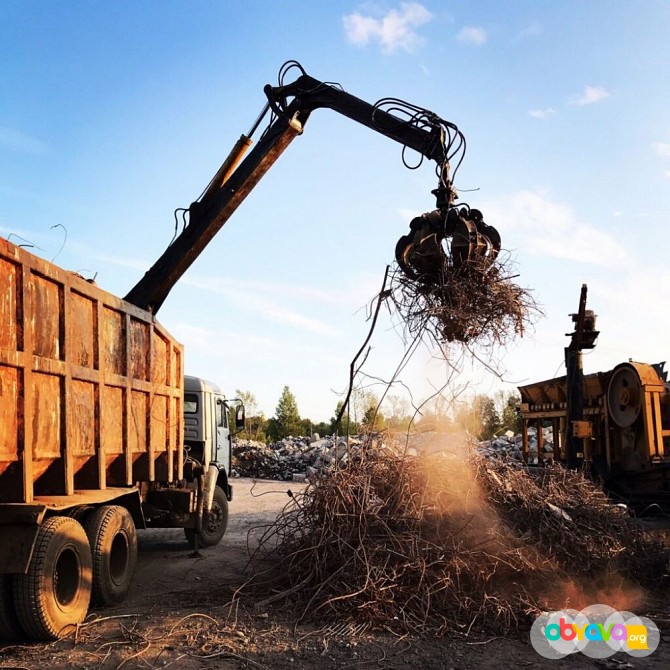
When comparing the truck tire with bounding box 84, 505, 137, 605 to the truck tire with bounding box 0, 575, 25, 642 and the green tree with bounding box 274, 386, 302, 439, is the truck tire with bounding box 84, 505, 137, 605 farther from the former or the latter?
the green tree with bounding box 274, 386, 302, 439

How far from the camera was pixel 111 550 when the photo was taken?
6559 mm

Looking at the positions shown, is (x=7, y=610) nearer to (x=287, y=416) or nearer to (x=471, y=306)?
(x=471, y=306)

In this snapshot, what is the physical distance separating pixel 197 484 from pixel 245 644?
442 cm

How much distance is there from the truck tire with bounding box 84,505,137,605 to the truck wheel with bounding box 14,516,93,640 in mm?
280

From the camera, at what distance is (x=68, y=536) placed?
5391 mm

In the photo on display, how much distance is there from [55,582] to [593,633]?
14.7ft

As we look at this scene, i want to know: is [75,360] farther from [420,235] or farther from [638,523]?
[638,523]

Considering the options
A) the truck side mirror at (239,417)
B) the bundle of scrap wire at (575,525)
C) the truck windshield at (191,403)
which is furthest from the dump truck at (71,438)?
the bundle of scrap wire at (575,525)

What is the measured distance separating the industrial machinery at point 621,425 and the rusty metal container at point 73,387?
6199 millimetres

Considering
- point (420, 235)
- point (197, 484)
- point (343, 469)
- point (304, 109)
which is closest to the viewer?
point (420, 235)

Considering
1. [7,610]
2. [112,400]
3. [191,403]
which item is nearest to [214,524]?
[191,403]

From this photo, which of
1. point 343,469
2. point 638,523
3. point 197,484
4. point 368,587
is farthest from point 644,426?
point 197,484

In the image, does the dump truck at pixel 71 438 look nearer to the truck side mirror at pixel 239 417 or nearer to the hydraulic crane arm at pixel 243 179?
the hydraulic crane arm at pixel 243 179

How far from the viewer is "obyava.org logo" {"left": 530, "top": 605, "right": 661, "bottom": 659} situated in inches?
198
